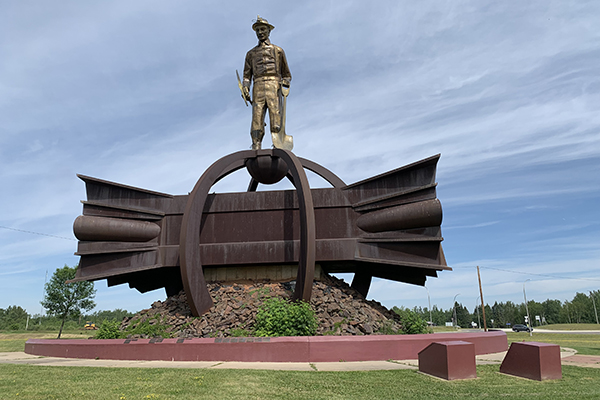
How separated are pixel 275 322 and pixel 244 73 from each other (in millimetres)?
10029

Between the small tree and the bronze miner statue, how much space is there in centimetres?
2376

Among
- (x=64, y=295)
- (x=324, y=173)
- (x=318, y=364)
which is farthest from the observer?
(x=64, y=295)

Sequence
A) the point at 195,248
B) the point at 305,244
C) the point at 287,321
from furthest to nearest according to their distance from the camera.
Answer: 1. the point at 195,248
2. the point at 305,244
3. the point at 287,321

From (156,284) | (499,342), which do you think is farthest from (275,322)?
(156,284)

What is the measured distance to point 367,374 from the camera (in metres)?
7.80

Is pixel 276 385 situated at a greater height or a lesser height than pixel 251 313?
lesser

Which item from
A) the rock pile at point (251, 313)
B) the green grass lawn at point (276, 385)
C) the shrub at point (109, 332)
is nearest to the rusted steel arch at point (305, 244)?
the rock pile at point (251, 313)

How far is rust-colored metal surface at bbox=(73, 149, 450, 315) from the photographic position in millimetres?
13398

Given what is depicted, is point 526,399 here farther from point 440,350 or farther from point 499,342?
point 499,342

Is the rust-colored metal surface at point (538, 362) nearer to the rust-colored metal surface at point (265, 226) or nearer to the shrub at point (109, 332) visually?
the rust-colored metal surface at point (265, 226)

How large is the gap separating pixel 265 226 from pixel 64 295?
24899 mm

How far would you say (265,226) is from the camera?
15.0 metres

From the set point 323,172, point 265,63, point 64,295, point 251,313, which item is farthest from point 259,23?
point 64,295

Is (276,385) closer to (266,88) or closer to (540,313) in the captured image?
(266,88)
